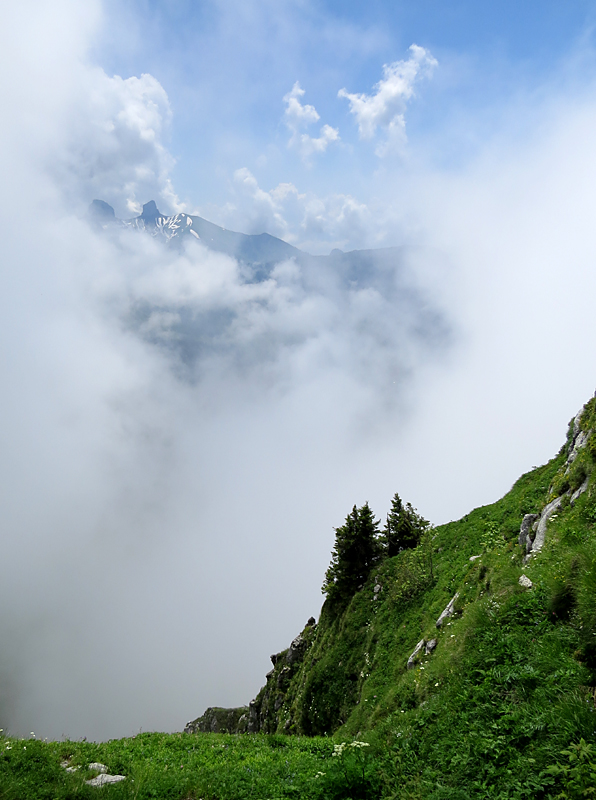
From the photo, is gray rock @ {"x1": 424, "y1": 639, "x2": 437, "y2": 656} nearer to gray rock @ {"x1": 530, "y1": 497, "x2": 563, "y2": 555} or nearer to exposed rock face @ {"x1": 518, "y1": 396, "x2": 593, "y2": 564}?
exposed rock face @ {"x1": 518, "y1": 396, "x2": 593, "y2": 564}

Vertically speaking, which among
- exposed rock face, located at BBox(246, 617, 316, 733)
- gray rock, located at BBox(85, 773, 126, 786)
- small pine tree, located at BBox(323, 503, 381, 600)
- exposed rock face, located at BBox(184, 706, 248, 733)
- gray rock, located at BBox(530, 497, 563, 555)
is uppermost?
small pine tree, located at BBox(323, 503, 381, 600)

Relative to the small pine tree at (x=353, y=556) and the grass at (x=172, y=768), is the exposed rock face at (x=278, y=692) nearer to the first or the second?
the small pine tree at (x=353, y=556)

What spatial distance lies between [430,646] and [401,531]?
97.6ft

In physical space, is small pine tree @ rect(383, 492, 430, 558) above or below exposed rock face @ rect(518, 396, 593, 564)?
above

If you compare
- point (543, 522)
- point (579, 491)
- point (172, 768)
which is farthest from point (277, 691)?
point (579, 491)

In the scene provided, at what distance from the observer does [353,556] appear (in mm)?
45031

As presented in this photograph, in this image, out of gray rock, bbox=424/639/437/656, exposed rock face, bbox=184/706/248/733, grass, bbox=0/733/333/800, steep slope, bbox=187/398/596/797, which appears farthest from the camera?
exposed rock face, bbox=184/706/248/733

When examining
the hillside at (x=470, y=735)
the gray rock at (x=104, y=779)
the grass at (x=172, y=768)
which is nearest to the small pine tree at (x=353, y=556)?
the hillside at (x=470, y=735)

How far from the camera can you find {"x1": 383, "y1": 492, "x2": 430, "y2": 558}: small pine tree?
157ft

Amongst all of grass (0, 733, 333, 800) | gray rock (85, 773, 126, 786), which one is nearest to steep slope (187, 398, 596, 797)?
grass (0, 733, 333, 800)

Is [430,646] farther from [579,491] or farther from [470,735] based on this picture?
[470,735]

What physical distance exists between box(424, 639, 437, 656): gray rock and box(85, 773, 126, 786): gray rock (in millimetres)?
14088

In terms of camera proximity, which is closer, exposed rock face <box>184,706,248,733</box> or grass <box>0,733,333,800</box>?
grass <box>0,733,333,800</box>

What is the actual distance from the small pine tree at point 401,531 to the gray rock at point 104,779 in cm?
3968
